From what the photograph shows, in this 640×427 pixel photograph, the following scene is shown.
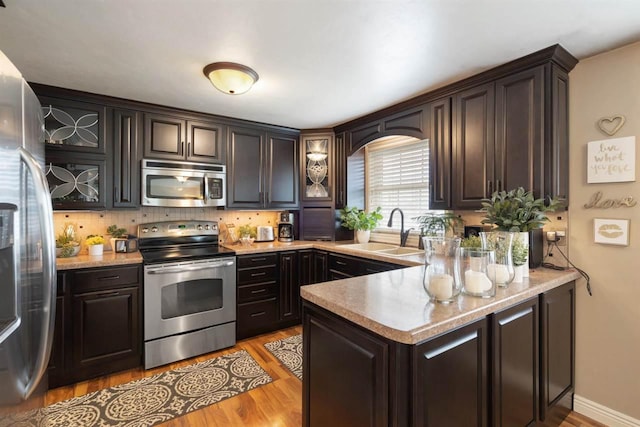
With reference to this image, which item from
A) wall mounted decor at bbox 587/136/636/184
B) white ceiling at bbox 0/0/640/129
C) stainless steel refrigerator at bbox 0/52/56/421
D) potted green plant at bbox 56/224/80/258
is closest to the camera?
stainless steel refrigerator at bbox 0/52/56/421

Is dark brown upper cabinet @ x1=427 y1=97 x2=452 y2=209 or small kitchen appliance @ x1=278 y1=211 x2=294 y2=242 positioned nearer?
dark brown upper cabinet @ x1=427 y1=97 x2=452 y2=209

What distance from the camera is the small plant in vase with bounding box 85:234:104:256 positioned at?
2.62m

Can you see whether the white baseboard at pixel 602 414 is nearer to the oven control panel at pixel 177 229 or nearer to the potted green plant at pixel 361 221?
the potted green plant at pixel 361 221

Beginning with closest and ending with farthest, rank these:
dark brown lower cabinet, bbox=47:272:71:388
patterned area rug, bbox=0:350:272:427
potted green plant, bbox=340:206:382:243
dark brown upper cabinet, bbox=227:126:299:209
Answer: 1. patterned area rug, bbox=0:350:272:427
2. dark brown lower cabinet, bbox=47:272:71:388
3. dark brown upper cabinet, bbox=227:126:299:209
4. potted green plant, bbox=340:206:382:243

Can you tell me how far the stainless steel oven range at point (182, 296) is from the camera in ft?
8.39

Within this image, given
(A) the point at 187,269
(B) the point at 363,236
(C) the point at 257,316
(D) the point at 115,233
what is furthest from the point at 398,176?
(D) the point at 115,233

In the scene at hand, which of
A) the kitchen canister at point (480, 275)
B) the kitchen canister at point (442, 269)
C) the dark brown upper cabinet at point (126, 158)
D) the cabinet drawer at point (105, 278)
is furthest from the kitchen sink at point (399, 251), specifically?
the dark brown upper cabinet at point (126, 158)

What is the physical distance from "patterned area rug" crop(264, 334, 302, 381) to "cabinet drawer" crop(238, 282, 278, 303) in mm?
475

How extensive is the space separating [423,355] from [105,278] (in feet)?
8.08

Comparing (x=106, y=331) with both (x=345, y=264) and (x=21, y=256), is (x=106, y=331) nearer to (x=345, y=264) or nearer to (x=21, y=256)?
(x=21, y=256)

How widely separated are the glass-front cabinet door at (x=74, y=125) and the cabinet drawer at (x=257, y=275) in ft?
5.56

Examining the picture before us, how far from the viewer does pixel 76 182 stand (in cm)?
262

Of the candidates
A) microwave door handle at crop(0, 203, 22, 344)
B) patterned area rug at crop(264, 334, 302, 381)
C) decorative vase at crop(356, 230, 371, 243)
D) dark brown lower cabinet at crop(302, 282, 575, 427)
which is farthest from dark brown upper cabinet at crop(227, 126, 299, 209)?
microwave door handle at crop(0, 203, 22, 344)

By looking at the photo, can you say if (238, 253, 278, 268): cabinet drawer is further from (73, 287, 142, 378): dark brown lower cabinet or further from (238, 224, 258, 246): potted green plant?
(73, 287, 142, 378): dark brown lower cabinet
